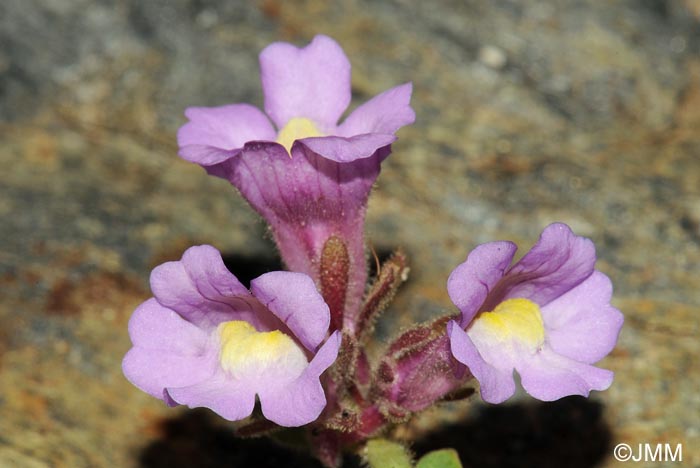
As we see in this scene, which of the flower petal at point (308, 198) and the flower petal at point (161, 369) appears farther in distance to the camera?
the flower petal at point (308, 198)

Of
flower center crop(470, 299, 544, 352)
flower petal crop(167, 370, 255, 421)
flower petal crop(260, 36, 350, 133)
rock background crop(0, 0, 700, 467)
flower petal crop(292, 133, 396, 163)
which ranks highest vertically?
flower petal crop(292, 133, 396, 163)

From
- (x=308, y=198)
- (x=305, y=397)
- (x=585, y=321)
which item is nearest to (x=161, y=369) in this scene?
(x=305, y=397)

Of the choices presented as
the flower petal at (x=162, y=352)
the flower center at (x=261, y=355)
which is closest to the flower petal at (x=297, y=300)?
the flower center at (x=261, y=355)

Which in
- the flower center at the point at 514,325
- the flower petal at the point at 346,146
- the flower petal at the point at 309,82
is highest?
the flower petal at the point at 346,146

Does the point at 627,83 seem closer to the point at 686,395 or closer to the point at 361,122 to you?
the point at 686,395

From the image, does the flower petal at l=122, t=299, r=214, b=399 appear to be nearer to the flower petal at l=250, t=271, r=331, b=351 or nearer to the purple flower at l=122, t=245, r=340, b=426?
the purple flower at l=122, t=245, r=340, b=426

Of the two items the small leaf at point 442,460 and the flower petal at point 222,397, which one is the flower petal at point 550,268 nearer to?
the small leaf at point 442,460

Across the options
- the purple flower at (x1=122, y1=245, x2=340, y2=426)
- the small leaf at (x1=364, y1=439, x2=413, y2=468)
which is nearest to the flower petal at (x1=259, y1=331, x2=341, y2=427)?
Result: the purple flower at (x1=122, y1=245, x2=340, y2=426)
